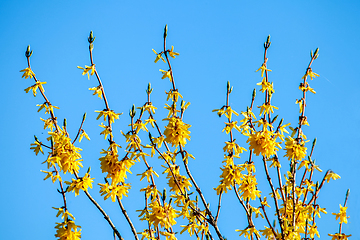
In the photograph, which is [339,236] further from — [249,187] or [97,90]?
[97,90]

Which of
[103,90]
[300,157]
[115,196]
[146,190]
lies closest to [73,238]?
[115,196]

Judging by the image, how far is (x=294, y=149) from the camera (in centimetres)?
418

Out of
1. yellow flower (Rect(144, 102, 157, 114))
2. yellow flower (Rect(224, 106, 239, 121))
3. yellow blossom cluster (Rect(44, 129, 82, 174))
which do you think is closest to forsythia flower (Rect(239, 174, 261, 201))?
yellow flower (Rect(224, 106, 239, 121))

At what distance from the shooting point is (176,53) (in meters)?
4.14

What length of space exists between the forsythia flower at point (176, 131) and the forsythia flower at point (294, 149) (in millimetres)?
1018

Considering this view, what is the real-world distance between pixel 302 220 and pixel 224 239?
958mm

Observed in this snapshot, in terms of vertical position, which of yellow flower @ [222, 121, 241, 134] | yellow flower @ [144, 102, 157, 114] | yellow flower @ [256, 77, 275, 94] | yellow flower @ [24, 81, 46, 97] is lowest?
yellow flower @ [222, 121, 241, 134]

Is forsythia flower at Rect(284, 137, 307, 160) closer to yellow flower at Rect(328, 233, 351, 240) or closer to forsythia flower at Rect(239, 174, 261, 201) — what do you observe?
forsythia flower at Rect(239, 174, 261, 201)

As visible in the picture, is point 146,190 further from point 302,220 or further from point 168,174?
point 302,220

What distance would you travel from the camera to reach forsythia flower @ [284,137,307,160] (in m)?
4.16

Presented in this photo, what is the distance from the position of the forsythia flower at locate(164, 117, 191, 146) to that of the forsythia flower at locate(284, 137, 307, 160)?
102 cm

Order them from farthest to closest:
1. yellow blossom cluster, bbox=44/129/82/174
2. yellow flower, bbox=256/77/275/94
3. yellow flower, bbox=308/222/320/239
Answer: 1. yellow flower, bbox=308/222/320/239
2. yellow flower, bbox=256/77/275/94
3. yellow blossom cluster, bbox=44/129/82/174

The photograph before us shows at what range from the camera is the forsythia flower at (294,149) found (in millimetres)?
4164

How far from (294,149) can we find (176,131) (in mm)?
1204
